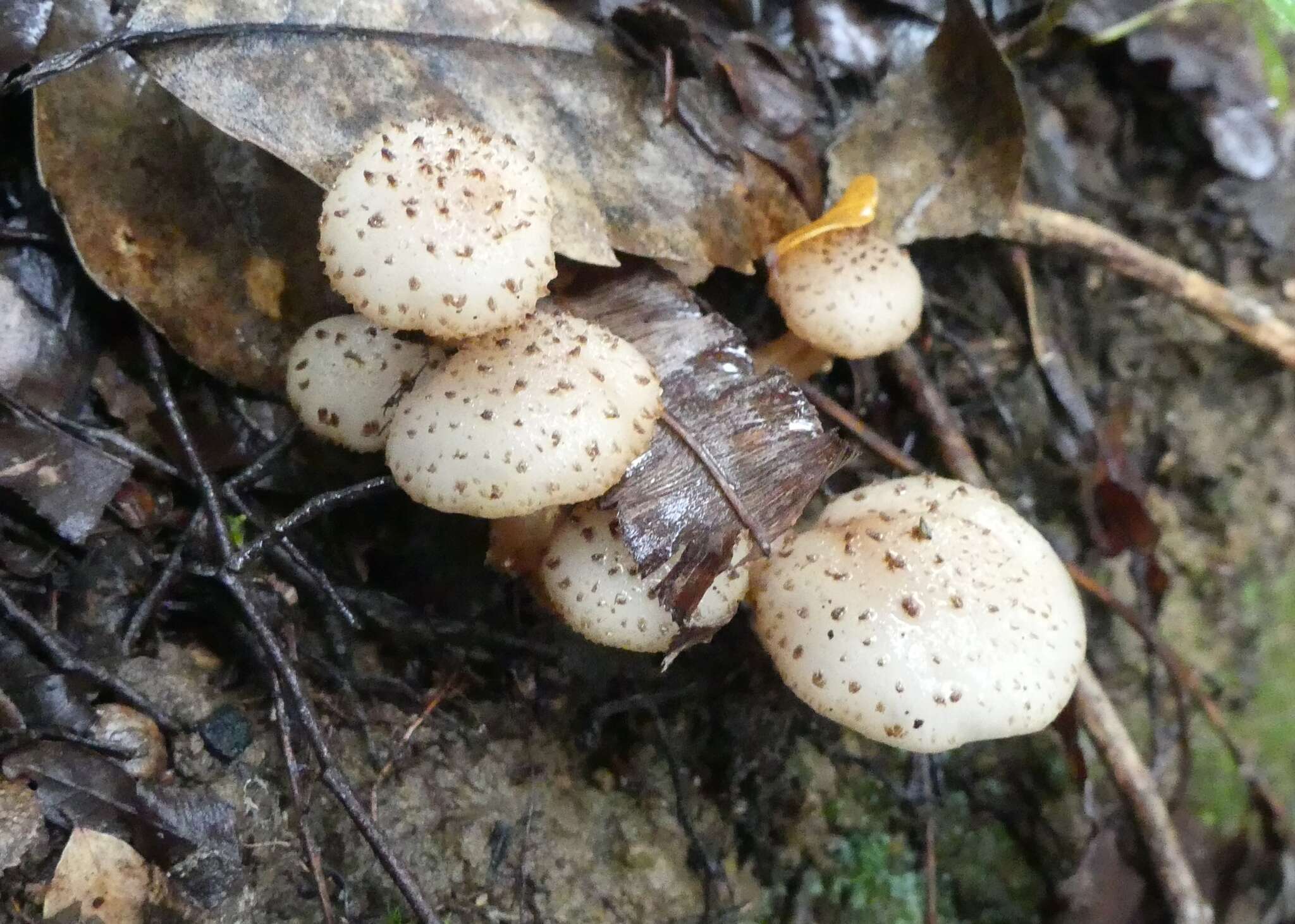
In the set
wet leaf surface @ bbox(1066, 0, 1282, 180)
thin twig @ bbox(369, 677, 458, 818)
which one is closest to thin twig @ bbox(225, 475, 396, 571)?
thin twig @ bbox(369, 677, 458, 818)

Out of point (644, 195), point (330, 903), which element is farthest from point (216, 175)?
point (330, 903)

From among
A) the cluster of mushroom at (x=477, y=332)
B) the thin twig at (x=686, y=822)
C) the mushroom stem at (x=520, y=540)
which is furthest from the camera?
the thin twig at (x=686, y=822)

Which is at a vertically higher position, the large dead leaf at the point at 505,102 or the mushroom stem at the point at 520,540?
the large dead leaf at the point at 505,102

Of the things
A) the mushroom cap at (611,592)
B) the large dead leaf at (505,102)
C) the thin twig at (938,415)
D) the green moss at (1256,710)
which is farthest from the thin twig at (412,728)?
the green moss at (1256,710)

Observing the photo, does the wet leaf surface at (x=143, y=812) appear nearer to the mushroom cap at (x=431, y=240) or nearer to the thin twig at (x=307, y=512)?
the thin twig at (x=307, y=512)

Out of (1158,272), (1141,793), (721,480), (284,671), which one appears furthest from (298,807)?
(1158,272)

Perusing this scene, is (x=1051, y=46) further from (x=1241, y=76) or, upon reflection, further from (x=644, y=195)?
(x=644, y=195)
